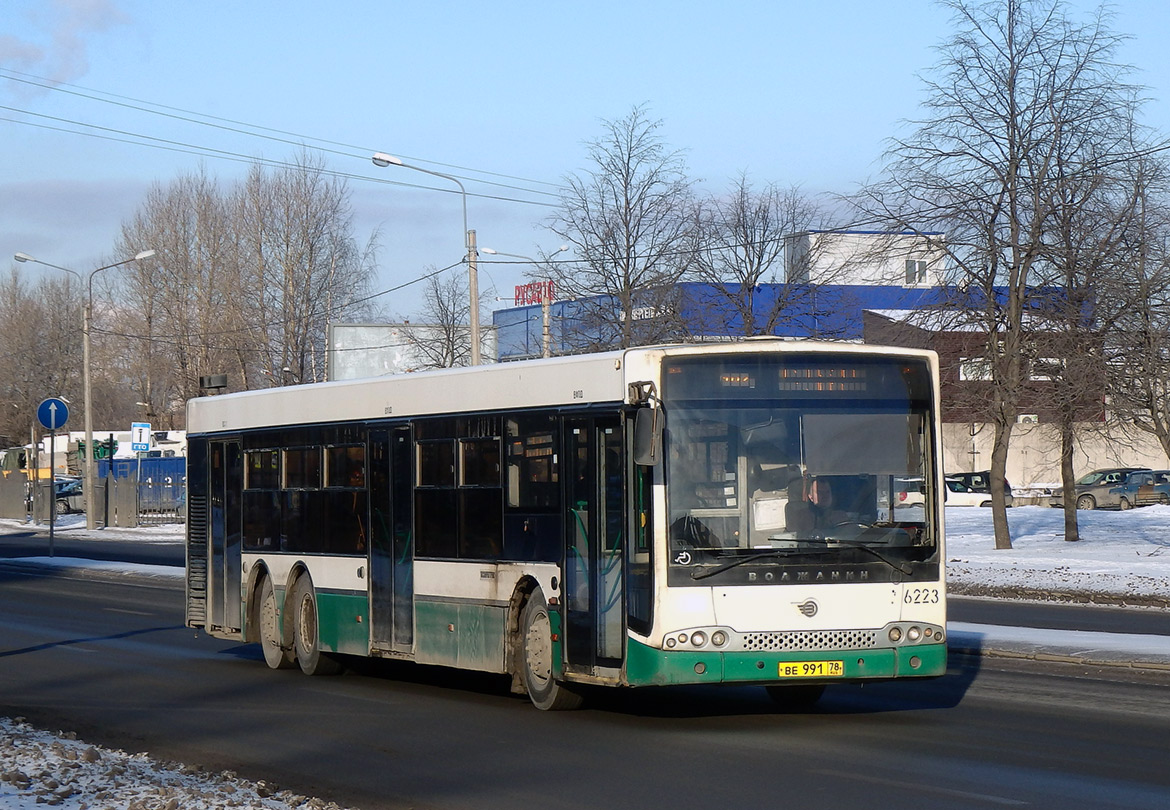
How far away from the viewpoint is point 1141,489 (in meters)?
55.8

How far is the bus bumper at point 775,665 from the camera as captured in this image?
10648 mm

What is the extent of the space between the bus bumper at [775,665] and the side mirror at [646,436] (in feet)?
4.44

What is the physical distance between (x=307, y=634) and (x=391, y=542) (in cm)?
210

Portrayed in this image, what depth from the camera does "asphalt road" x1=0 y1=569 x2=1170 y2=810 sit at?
867 centimetres

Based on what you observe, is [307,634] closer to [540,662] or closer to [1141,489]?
[540,662]

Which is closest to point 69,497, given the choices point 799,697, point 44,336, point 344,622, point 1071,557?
point 44,336

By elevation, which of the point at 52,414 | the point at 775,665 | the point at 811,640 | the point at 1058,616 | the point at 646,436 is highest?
the point at 52,414

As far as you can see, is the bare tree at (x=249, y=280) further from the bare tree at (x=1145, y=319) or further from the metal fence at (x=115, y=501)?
the bare tree at (x=1145, y=319)

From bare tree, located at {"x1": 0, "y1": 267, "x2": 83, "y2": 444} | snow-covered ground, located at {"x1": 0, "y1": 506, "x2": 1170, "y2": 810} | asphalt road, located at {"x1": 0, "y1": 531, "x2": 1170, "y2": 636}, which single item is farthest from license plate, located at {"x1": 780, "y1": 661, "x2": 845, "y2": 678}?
bare tree, located at {"x1": 0, "y1": 267, "x2": 83, "y2": 444}

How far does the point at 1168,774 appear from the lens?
8.92 metres

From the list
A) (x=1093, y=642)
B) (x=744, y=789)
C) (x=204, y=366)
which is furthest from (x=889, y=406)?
(x=204, y=366)

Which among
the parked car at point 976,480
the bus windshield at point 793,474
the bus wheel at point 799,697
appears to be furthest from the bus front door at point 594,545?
the parked car at point 976,480

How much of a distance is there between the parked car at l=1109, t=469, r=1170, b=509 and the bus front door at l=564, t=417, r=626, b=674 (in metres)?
48.2

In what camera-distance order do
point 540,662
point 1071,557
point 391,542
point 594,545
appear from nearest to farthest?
point 594,545 → point 540,662 → point 391,542 → point 1071,557
